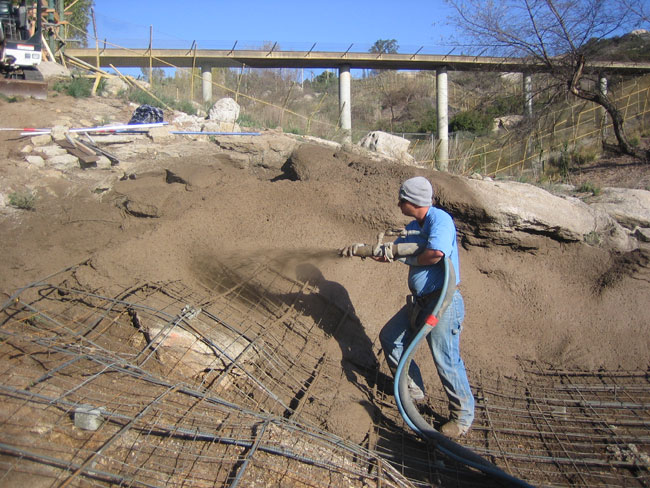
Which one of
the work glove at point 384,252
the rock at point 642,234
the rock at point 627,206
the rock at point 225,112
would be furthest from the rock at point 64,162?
the rock at point 642,234

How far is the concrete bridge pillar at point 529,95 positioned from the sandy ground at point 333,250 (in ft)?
23.8

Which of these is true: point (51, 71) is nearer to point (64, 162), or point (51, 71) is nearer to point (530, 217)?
point (64, 162)

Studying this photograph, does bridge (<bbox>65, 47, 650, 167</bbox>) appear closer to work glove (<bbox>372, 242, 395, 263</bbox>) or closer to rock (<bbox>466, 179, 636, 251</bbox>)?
rock (<bbox>466, 179, 636, 251</bbox>)

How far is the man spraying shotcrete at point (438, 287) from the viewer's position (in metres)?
3.19

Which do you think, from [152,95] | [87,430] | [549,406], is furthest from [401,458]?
[152,95]

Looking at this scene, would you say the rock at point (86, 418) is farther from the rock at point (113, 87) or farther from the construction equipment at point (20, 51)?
the rock at point (113, 87)

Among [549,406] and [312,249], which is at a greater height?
[312,249]

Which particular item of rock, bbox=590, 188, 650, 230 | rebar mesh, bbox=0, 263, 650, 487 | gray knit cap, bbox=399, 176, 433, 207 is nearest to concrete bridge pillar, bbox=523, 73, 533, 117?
rock, bbox=590, 188, 650, 230

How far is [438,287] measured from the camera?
3293 mm

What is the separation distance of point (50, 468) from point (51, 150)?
476 centimetres

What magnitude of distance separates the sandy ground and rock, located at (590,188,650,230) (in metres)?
1.50

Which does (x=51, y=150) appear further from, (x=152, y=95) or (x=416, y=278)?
(x=416, y=278)

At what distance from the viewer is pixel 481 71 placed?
1245 cm

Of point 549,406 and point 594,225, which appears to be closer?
point 549,406
